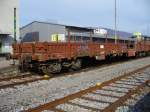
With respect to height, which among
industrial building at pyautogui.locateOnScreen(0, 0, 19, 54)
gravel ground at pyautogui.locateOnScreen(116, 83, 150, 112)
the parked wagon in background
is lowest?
gravel ground at pyautogui.locateOnScreen(116, 83, 150, 112)

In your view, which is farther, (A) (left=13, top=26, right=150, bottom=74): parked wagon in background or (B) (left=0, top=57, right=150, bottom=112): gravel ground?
(A) (left=13, top=26, right=150, bottom=74): parked wagon in background

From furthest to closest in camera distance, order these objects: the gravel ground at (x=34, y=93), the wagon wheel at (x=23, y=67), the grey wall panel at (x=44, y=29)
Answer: the grey wall panel at (x=44, y=29) < the wagon wheel at (x=23, y=67) < the gravel ground at (x=34, y=93)

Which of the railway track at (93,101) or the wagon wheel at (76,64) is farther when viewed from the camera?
the wagon wheel at (76,64)

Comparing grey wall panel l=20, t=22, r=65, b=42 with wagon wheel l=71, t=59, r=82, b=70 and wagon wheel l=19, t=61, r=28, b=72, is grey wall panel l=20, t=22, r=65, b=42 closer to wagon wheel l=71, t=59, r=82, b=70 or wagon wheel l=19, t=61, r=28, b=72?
wagon wheel l=71, t=59, r=82, b=70

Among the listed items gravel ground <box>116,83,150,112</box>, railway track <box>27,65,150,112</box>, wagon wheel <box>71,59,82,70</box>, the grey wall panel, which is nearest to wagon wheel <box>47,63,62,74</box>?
wagon wheel <box>71,59,82,70</box>

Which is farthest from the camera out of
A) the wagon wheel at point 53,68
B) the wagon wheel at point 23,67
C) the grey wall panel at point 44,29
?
the grey wall panel at point 44,29

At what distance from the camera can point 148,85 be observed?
1220 cm

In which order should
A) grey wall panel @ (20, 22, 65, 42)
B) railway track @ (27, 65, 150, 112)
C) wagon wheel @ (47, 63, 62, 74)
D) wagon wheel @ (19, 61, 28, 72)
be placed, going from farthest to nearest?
1. grey wall panel @ (20, 22, 65, 42)
2. wagon wheel @ (19, 61, 28, 72)
3. wagon wheel @ (47, 63, 62, 74)
4. railway track @ (27, 65, 150, 112)

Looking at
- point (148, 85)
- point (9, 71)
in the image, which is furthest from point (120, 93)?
point (9, 71)

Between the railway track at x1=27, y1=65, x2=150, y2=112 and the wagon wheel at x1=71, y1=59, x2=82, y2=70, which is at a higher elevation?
the wagon wheel at x1=71, y1=59, x2=82, y2=70

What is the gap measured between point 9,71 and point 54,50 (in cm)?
359

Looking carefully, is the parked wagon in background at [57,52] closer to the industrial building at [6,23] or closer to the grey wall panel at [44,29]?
the industrial building at [6,23]

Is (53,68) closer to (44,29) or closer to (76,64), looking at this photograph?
(76,64)

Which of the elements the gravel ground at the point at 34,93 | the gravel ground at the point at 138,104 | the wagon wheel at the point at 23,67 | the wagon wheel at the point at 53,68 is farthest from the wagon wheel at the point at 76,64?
the gravel ground at the point at 138,104
